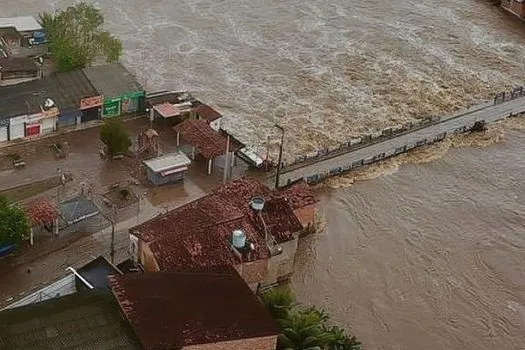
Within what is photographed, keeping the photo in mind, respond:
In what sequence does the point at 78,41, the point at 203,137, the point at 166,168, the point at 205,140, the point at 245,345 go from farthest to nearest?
the point at 78,41
the point at 203,137
the point at 205,140
the point at 166,168
the point at 245,345

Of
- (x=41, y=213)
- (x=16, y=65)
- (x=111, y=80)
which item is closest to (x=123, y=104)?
(x=111, y=80)

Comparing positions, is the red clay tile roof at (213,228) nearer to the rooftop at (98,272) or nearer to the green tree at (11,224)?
the rooftop at (98,272)

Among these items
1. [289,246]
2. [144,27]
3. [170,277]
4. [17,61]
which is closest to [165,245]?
[170,277]

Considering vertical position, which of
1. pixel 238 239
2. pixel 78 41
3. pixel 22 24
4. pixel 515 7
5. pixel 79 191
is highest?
pixel 515 7

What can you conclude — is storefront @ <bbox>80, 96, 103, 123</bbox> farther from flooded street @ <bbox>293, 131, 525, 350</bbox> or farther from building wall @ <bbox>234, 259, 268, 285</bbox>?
building wall @ <bbox>234, 259, 268, 285</bbox>

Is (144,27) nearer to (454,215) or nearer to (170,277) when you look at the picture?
Answer: (454,215)

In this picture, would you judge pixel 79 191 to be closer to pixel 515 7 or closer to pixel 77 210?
pixel 77 210

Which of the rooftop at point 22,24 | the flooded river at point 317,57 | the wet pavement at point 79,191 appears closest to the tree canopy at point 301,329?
the wet pavement at point 79,191
